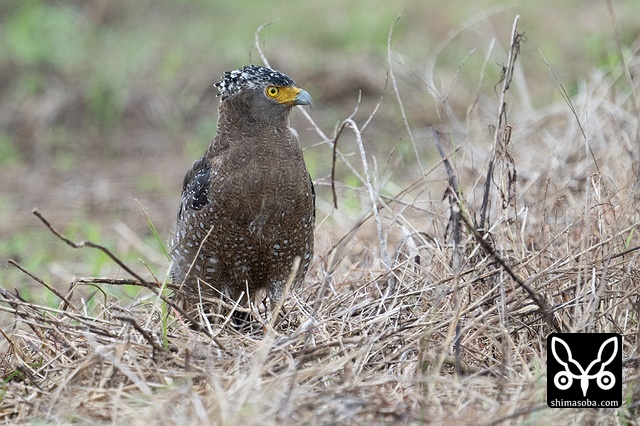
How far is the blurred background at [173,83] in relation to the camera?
787 cm

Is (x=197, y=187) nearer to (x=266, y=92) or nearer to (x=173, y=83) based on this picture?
(x=266, y=92)

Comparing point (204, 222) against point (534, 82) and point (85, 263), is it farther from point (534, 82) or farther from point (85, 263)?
point (534, 82)

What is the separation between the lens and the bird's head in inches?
162

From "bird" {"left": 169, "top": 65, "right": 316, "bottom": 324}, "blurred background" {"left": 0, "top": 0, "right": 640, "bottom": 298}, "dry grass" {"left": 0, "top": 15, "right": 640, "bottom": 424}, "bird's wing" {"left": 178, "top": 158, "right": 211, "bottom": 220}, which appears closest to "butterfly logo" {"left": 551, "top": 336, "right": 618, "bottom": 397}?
"dry grass" {"left": 0, "top": 15, "right": 640, "bottom": 424}

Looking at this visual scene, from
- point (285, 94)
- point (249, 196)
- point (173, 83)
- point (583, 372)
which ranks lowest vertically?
point (583, 372)

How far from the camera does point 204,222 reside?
4109 millimetres

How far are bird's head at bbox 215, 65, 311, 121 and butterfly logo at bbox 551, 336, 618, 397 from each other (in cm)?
160

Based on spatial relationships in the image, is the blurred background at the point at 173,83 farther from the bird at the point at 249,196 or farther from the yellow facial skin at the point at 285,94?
the yellow facial skin at the point at 285,94

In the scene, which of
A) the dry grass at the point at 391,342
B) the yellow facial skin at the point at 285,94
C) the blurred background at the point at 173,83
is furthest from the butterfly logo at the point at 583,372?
the blurred background at the point at 173,83

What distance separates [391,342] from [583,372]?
0.74 meters

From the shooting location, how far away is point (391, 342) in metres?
3.53

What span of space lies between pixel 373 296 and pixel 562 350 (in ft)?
3.61

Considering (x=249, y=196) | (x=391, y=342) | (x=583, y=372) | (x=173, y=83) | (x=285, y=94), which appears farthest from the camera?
(x=173, y=83)


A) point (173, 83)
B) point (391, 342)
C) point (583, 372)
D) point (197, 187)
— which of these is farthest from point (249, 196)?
point (173, 83)
